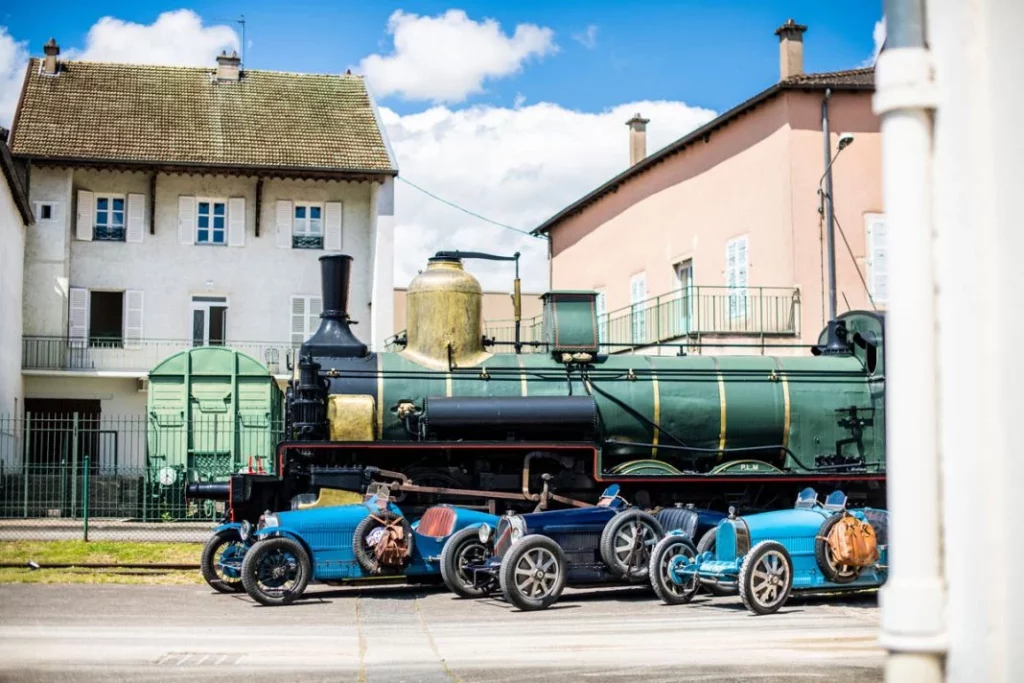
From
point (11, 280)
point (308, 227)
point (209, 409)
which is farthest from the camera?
point (308, 227)

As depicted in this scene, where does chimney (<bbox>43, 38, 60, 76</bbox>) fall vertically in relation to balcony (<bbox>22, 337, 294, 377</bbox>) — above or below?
above

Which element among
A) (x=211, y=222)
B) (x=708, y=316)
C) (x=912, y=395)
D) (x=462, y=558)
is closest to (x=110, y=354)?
(x=211, y=222)

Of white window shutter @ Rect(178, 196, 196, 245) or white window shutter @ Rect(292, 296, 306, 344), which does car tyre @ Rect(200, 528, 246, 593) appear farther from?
white window shutter @ Rect(178, 196, 196, 245)

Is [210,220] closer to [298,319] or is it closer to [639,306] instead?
[298,319]

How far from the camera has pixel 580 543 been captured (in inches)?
507

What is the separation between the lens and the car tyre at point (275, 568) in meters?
12.4

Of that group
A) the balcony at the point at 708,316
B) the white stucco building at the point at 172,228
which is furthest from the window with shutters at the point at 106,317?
the balcony at the point at 708,316

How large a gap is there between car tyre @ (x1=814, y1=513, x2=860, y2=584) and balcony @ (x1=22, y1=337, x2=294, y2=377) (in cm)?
2276

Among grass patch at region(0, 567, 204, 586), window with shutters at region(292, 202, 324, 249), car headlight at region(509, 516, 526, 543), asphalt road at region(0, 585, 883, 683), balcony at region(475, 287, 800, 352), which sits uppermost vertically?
window with shutters at region(292, 202, 324, 249)

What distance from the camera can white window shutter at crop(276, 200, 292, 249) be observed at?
35.6m

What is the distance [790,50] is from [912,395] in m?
25.0

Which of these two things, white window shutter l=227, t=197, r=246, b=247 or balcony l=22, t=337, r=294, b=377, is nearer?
balcony l=22, t=337, r=294, b=377

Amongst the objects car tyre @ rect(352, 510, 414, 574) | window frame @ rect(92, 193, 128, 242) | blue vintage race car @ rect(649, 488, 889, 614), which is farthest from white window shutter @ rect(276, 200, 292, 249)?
blue vintage race car @ rect(649, 488, 889, 614)

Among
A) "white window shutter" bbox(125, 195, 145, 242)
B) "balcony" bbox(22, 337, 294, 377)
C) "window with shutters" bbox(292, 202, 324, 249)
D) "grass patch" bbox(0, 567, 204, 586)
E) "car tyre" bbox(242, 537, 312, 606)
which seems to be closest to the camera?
"car tyre" bbox(242, 537, 312, 606)
